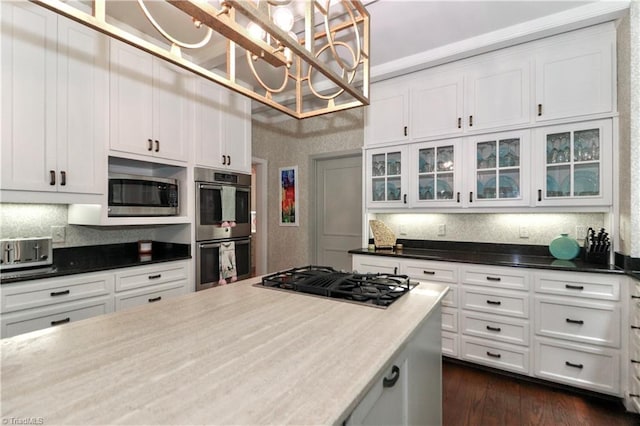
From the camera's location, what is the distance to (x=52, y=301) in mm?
1890

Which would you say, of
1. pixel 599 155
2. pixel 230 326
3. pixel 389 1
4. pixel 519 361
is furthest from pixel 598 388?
pixel 389 1

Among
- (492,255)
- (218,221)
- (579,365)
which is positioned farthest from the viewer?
(218,221)

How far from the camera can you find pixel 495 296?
241cm

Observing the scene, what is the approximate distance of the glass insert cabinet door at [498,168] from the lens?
2.57m

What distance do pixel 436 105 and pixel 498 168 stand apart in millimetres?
831

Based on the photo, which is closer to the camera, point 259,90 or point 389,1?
point 389,1

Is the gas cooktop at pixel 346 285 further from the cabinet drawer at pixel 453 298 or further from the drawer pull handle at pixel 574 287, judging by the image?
the drawer pull handle at pixel 574 287

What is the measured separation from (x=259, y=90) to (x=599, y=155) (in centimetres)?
356

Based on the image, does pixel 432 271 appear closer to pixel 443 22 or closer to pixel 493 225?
pixel 493 225

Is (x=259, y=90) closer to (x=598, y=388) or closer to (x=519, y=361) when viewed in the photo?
(x=519, y=361)

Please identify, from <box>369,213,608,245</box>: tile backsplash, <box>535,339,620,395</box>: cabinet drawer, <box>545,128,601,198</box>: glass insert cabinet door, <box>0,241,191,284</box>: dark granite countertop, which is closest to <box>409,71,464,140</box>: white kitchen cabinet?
<box>545,128,601,198</box>: glass insert cabinet door

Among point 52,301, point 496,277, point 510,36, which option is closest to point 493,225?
point 496,277

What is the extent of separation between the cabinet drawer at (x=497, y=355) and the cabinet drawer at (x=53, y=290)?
9.32ft

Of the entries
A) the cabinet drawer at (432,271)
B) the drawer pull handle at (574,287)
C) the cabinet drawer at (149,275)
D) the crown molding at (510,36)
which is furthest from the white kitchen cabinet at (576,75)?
the cabinet drawer at (149,275)
